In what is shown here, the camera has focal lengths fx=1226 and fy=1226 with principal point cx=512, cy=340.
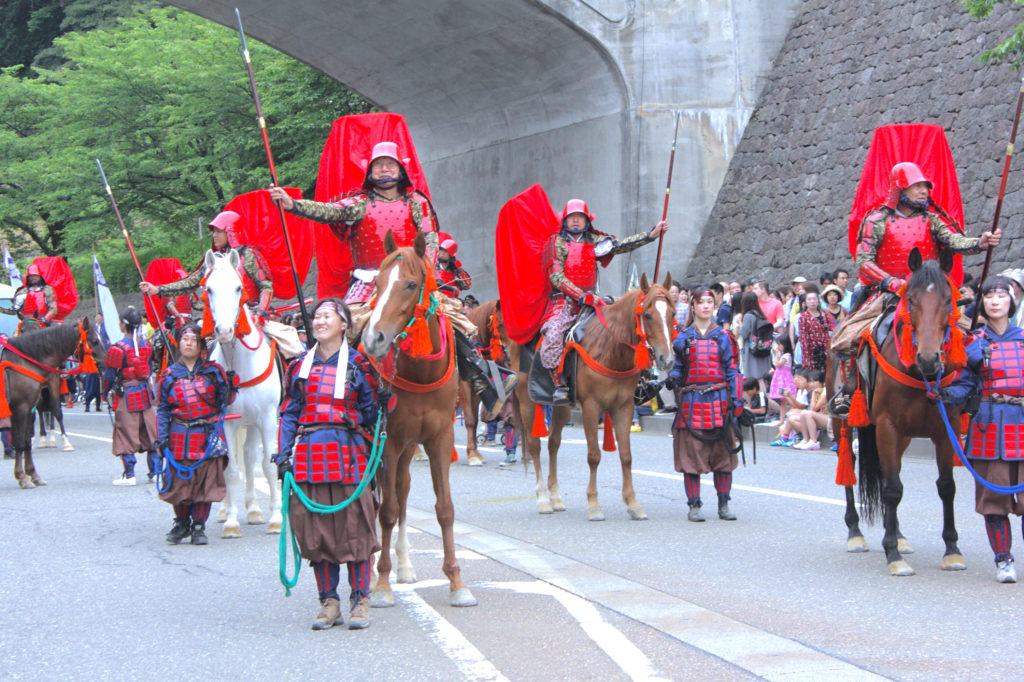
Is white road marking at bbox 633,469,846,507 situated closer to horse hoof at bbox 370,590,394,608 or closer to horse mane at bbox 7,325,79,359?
horse hoof at bbox 370,590,394,608

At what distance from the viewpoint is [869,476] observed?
8.73m

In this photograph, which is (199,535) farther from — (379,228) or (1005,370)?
(1005,370)

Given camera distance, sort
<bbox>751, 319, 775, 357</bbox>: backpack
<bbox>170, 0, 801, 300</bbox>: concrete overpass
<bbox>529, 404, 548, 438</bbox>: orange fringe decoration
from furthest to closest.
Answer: <bbox>170, 0, 801, 300</bbox>: concrete overpass → <bbox>751, 319, 775, 357</bbox>: backpack → <bbox>529, 404, 548, 438</bbox>: orange fringe decoration

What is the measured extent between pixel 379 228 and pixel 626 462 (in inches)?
133

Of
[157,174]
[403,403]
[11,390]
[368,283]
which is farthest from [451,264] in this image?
[157,174]

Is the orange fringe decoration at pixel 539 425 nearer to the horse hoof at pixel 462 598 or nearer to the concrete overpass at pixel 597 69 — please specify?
the horse hoof at pixel 462 598

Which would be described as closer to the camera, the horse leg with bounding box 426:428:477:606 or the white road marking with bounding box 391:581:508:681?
the white road marking with bounding box 391:581:508:681

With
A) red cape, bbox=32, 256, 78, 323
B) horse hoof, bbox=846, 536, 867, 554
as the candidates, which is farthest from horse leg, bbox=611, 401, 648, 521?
red cape, bbox=32, 256, 78, 323

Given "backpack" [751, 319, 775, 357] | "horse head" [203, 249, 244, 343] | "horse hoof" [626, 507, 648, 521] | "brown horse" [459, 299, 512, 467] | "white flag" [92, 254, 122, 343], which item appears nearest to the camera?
"horse head" [203, 249, 244, 343]

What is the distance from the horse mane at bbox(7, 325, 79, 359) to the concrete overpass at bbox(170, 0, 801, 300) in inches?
407

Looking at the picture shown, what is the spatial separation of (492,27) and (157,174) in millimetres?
15533

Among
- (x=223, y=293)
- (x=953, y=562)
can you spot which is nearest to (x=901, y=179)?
(x=953, y=562)

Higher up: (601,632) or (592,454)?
(592,454)

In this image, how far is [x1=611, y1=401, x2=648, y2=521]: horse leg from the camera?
10.5 meters
